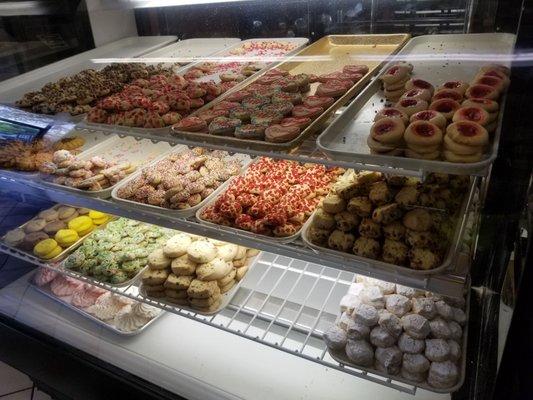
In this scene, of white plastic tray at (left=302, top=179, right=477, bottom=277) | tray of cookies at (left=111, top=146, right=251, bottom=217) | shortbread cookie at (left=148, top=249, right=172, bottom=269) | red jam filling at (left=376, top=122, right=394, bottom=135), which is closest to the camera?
red jam filling at (left=376, top=122, right=394, bottom=135)

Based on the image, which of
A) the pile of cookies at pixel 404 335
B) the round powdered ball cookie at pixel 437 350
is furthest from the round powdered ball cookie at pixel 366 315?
the round powdered ball cookie at pixel 437 350

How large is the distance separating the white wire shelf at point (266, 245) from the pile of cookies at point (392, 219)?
0.04 metres

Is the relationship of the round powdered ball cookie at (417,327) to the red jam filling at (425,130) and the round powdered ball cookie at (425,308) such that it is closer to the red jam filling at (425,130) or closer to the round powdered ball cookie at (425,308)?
the round powdered ball cookie at (425,308)

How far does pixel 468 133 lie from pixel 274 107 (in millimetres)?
706

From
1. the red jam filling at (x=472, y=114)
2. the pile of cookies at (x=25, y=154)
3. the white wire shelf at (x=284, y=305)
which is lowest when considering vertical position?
the white wire shelf at (x=284, y=305)

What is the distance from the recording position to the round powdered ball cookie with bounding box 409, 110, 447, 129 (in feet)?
4.48

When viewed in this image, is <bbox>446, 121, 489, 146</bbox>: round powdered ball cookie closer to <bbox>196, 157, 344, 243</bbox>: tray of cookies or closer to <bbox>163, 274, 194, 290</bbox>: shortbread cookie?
<bbox>196, 157, 344, 243</bbox>: tray of cookies

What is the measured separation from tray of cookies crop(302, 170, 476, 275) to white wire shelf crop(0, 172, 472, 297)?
0.07 ft

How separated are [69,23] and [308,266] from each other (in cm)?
174

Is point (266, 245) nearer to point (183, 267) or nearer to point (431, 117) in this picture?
point (183, 267)

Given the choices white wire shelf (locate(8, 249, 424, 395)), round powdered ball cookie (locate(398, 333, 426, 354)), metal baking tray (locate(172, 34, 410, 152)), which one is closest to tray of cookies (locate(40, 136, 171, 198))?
white wire shelf (locate(8, 249, 424, 395))

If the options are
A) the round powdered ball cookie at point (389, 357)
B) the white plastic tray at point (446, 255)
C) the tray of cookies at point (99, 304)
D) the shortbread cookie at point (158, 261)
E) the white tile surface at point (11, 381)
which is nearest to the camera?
the white plastic tray at point (446, 255)

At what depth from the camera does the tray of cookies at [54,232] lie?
2545 mm

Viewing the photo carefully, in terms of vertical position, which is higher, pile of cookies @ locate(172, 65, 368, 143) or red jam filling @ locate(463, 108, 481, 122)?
red jam filling @ locate(463, 108, 481, 122)
